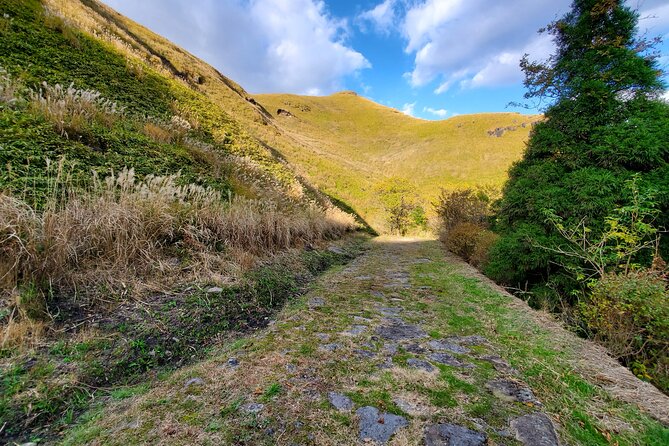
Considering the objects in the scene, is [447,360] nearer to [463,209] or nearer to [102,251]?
[102,251]

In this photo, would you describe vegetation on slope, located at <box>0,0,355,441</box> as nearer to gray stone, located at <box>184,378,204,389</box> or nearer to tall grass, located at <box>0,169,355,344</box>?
tall grass, located at <box>0,169,355,344</box>

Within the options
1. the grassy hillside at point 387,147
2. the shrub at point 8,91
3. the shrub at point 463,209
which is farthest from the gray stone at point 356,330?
the grassy hillside at point 387,147

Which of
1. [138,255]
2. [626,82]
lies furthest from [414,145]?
[138,255]

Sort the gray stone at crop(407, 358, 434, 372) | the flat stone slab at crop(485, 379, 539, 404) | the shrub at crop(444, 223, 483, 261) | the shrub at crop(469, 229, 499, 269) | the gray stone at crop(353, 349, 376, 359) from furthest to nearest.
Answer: the shrub at crop(444, 223, 483, 261) < the shrub at crop(469, 229, 499, 269) < the gray stone at crop(353, 349, 376, 359) < the gray stone at crop(407, 358, 434, 372) < the flat stone slab at crop(485, 379, 539, 404)

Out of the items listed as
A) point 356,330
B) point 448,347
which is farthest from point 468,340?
point 356,330

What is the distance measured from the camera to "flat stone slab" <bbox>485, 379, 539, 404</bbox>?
1.94 m

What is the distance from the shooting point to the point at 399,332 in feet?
9.98

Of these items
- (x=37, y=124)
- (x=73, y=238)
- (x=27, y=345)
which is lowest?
(x=27, y=345)

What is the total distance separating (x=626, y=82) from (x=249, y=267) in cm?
661

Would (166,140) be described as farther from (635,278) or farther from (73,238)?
(635,278)

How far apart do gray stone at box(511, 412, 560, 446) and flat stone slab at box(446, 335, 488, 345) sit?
1058 mm

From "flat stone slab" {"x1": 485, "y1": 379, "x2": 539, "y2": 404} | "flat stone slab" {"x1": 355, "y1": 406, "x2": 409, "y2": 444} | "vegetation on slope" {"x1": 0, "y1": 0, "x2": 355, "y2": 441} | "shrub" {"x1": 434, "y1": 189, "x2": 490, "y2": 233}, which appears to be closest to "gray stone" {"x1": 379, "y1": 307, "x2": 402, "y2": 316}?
"vegetation on slope" {"x1": 0, "y1": 0, "x2": 355, "y2": 441}

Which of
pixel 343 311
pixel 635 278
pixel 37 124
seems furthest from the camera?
pixel 37 124

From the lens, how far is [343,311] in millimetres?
3691
